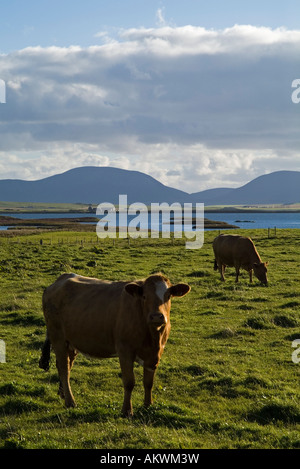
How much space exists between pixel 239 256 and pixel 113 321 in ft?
65.1

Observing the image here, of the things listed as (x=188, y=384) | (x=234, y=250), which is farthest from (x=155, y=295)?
(x=234, y=250)

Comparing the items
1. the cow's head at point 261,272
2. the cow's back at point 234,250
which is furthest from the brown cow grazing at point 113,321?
the cow's back at point 234,250

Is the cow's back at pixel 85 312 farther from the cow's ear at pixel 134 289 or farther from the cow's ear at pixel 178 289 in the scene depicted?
the cow's ear at pixel 178 289

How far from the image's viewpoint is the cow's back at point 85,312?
31.1ft

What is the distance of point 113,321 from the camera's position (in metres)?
9.34

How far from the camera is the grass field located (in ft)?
27.1

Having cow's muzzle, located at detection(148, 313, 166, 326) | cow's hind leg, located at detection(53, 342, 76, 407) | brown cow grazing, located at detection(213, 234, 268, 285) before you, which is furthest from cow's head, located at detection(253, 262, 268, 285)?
cow's muzzle, located at detection(148, 313, 166, 326)

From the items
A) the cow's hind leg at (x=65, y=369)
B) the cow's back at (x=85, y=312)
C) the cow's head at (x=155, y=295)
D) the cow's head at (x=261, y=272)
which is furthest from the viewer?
the cow's head at (x=261, y=272)

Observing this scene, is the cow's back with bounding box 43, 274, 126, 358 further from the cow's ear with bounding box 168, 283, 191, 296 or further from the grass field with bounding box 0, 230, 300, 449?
the grass field with bounding box 0, 230, 300, 449

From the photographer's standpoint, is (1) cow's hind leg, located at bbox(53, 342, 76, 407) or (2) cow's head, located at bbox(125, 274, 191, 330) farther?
(1) cow's hind leg, located at bbox(53, 342, 76, 407)

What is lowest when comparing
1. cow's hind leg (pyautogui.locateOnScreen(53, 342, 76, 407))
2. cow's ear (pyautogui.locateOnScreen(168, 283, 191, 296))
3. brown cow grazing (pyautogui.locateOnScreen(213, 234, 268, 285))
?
cow's hind leg (pyautogui.locateOnScreen(53, 342, 76, 407))

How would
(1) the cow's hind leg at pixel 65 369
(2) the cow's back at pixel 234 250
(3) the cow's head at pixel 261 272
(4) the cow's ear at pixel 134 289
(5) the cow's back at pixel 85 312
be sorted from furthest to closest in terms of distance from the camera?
(2) the cow's back at pixel 234 250 < (3) the cow's head at pixel 261 272 < (1) the cow's hind leg at pixel 65 369 < (5) the cow's back at pixel 85 312 < (4) the cow's ear at pixel 134 289

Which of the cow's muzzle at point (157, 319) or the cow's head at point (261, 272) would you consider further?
the cow's head at point (261, 272)
